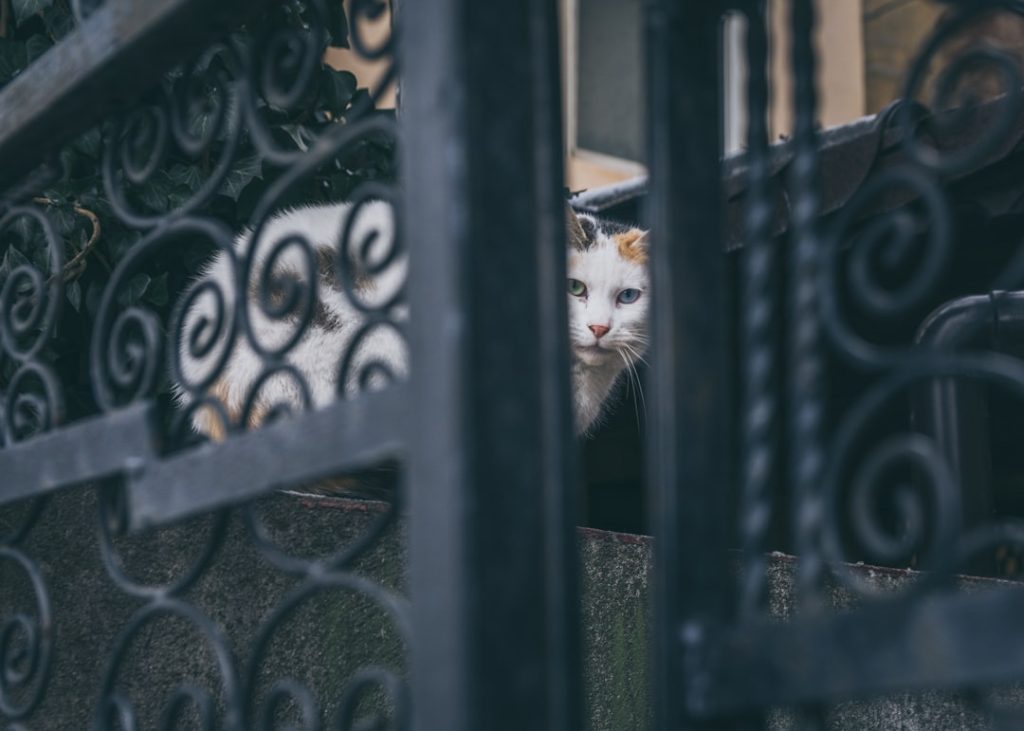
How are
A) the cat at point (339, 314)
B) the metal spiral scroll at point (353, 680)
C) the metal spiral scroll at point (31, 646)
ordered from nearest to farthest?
the metal spiral scroll at point (353, 680)
the cat at point (339, 314)
the metal spiral scroll at point (31, 646)

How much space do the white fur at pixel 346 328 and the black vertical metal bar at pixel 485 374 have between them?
1199mm

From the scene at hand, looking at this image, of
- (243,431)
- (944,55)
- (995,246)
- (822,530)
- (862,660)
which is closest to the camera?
(862,660)

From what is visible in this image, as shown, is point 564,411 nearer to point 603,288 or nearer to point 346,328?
point 346,328

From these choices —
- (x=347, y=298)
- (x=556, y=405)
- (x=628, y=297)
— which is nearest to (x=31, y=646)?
(x=347, y=298)

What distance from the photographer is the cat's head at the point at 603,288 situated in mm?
3879

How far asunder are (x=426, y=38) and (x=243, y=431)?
1.58 ft

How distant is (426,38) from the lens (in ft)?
4.07

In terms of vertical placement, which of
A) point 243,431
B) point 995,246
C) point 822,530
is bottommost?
point 822,530

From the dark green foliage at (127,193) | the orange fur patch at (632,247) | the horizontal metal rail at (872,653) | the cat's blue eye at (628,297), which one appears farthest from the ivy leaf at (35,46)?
the horizontal metal rail at (872,653)

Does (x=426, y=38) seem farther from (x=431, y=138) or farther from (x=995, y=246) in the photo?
(x=995, y=246)

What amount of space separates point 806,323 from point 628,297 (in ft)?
9.42

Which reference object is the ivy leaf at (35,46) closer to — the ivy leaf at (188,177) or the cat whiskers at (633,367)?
the ivy leaf at (188,177)

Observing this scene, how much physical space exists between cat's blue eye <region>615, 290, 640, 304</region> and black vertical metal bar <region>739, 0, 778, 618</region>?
2.76 metres

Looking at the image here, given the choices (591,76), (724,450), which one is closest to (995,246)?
(724,450)
